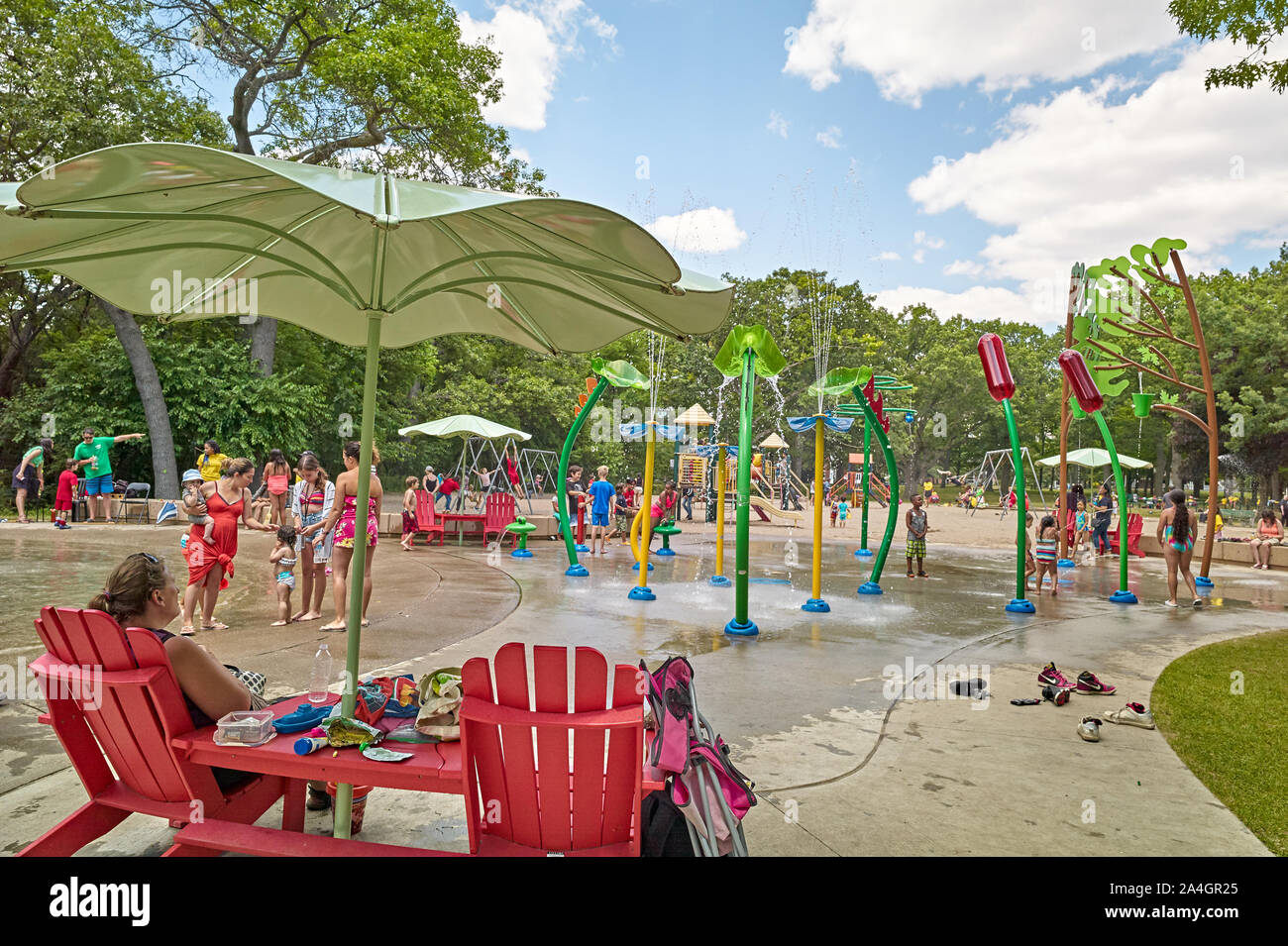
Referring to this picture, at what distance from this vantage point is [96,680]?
2.56m

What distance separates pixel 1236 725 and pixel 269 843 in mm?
6095

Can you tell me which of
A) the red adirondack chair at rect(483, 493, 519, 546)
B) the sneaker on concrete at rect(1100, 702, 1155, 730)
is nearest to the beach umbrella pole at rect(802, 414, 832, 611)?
the sneaker on concrete at rect(1100, 702, 1155, 730)

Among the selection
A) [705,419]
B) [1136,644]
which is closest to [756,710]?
[1136,644]

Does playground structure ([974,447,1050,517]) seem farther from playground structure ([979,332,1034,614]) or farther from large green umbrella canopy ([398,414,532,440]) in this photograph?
large green umbrella canopy ([398,414,532,440])

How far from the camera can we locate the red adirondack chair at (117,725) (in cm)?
257

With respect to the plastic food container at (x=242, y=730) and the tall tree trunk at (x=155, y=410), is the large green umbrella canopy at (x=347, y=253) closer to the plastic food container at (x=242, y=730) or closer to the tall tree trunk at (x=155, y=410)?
the plastic food container at (x=242, y=730)

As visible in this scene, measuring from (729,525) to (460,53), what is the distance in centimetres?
1694

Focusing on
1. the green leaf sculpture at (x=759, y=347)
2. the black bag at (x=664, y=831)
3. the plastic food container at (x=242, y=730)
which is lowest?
the black bag at (x=664, y=831)

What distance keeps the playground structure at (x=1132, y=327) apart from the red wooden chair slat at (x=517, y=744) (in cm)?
1221

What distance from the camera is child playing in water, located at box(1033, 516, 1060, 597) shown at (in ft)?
37.6

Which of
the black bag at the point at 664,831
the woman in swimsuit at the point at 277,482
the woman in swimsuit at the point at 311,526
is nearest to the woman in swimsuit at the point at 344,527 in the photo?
the woman in swimsuit at the point at 311,526

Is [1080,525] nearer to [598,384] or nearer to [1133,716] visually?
[598,384]
